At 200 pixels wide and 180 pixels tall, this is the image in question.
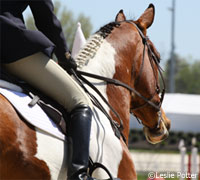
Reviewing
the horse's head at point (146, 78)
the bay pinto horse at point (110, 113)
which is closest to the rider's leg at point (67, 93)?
the bay pinto horse at point (110, 113)

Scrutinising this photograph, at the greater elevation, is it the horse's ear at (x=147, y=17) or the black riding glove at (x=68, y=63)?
the horse's ear at (x=147, y=17)

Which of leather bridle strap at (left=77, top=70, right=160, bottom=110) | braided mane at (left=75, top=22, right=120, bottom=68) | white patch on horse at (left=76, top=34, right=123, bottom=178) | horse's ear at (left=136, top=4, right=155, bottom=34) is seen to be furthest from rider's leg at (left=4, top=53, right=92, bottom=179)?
horse's ear at (left=136, top=4, right=155, bottom=34)

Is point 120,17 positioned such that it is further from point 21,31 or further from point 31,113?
point 31,113

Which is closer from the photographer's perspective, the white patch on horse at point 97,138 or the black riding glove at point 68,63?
the white patch on horse at point 97,138

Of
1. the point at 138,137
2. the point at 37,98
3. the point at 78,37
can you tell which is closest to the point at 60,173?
the point at 37,98

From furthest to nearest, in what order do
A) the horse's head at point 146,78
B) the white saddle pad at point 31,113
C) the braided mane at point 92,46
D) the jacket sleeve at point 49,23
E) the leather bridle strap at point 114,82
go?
the horse's head at point 146,78 → the braided mane at point 92,46 → the leather bridle strap at point 114,82 → the jacket sleeve at point 49,23 → the white saddle pad at point 31,113

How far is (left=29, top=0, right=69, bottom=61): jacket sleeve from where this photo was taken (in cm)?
376

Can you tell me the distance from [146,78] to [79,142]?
63.6 inches

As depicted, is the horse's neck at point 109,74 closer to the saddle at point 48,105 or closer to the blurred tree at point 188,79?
the saddle at point 48,105

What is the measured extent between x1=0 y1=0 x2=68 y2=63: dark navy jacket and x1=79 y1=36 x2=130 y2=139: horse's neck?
68 centimetres

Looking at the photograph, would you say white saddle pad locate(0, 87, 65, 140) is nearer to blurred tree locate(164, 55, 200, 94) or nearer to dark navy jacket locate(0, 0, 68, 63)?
dark navy jacket locate(0, 0, 68, 63)

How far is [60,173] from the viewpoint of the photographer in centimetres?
352

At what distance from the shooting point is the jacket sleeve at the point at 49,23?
3.76m

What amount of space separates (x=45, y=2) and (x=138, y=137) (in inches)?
975
